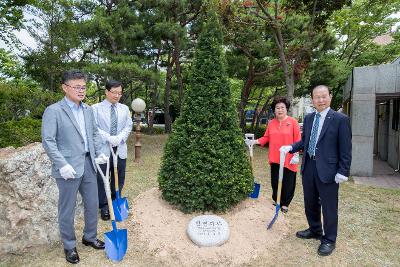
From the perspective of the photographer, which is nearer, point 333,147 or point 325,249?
point 333,147

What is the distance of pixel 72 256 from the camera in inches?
135

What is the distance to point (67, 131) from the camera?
3285mm

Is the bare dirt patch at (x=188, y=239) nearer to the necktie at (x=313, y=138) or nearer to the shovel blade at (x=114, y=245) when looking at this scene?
the shovel blade at (x=114, y=245)

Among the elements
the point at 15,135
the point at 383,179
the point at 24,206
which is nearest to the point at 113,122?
the point at 24,206

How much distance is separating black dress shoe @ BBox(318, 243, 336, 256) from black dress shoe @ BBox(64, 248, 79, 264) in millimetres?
2579

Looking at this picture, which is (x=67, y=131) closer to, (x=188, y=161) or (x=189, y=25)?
(x=188, y=161)

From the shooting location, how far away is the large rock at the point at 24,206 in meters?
3.70

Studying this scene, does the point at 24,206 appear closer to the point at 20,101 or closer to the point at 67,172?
the point at 67,172

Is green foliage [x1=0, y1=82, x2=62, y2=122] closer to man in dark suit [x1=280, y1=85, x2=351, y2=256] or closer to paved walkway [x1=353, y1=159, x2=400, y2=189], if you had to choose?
man in dark suit [x1=280, y1=85, x2=351, y2=256]

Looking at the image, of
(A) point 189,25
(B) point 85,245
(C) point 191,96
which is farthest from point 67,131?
(A) point 189,25

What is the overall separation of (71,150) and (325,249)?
2.87 meters

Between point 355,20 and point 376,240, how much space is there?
12.3 metres

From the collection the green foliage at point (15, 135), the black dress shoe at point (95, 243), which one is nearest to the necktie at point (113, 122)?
the black dress shoe at point (95, 243)

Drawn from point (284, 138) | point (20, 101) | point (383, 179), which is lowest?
point (383, 179)
